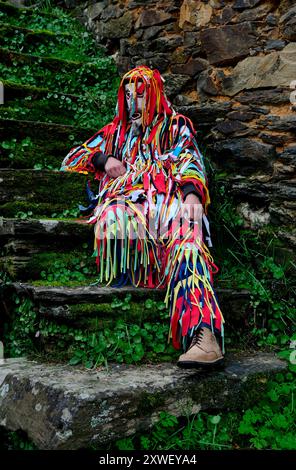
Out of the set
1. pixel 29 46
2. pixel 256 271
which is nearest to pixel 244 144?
pixel 256 271

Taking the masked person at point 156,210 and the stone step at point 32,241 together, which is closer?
the masked person at point 156,210

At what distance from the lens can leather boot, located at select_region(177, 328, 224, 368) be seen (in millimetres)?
2016

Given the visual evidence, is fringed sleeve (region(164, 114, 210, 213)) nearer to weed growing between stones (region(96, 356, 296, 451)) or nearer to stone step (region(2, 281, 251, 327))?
stone step (region(2, 281, 251, 327))

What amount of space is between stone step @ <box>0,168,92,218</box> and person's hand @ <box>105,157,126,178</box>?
29 centimetres

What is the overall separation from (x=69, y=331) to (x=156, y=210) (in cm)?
72

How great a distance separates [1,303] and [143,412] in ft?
3.11

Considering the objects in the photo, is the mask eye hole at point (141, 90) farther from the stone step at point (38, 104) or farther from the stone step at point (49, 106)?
the stone step at point (38, 104)

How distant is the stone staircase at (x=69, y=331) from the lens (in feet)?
5.82

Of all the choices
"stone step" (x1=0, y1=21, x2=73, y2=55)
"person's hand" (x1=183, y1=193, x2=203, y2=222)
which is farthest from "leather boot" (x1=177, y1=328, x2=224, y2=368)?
"stone step" (x1=0, y1=21, x2=73, y2=55)

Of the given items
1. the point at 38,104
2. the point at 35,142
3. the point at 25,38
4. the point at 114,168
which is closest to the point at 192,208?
the point at 114,168

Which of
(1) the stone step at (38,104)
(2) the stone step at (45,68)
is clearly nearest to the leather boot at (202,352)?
(1) the stone step at (38,104)

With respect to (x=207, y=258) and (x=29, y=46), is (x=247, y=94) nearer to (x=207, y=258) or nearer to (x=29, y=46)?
(x=207, y=258)

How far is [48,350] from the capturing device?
7.12 feet

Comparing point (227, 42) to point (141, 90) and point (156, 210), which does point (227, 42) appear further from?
point (156, 210)
